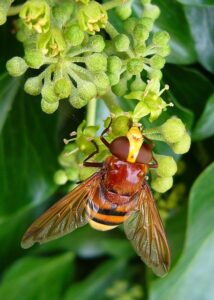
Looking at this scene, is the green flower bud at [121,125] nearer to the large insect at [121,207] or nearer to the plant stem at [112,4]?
the large insect at [121,207]

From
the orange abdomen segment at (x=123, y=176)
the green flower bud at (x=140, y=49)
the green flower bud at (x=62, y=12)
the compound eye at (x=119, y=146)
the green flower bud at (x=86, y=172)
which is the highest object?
the green flower bud at (x=62, y=12)

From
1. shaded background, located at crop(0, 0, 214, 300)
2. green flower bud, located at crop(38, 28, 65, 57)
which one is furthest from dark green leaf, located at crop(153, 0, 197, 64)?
green flower bud, located at crop(38, 28, 65, 57)

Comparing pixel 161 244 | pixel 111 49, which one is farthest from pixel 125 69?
pixel 161 244

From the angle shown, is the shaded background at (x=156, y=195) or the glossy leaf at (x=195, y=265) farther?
the glossy leaf at (x=195, y=265)

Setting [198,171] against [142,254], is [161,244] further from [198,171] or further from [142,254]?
[198,171]

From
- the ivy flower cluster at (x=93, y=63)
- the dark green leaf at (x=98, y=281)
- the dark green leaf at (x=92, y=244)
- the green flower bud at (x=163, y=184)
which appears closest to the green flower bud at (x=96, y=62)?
the ivy flower cluster at (x=93, y=63)

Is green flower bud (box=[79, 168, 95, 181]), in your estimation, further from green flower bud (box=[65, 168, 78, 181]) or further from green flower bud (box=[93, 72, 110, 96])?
green flower bud (box=[93, 72, 110, 96])
